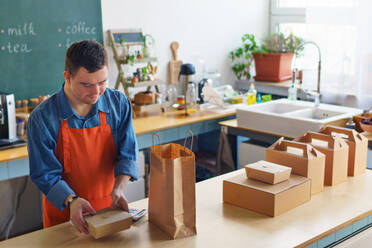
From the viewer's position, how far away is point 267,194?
182 cm

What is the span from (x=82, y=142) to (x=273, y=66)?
3.33 m

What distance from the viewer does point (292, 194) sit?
6.15 feet

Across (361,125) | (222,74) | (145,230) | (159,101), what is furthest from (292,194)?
(222,74)

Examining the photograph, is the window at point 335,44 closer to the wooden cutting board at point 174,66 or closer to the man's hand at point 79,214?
the wooden cutting board at point 174,66

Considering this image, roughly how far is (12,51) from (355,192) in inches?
106

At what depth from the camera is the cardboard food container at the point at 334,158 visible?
2.13m

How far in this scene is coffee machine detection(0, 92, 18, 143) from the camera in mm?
3059

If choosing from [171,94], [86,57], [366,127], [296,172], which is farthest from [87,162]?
[171,94]

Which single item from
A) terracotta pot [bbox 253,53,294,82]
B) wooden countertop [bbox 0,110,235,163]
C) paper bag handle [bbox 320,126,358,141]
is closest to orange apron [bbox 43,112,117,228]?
paper bag handle [bbox 320,126,358,141]

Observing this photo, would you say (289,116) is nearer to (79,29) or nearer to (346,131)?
(346,131)

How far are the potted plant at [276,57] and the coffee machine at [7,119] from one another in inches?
109

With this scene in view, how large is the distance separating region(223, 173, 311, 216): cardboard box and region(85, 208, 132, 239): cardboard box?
485 millimetres

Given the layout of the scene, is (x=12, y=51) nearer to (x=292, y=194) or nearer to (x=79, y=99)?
(x=79, y=99)

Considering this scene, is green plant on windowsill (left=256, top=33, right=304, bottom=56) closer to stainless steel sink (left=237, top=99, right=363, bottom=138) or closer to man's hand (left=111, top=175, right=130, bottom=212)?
stainless steel sink (left=237, top=99, right=363, bottom=138)
